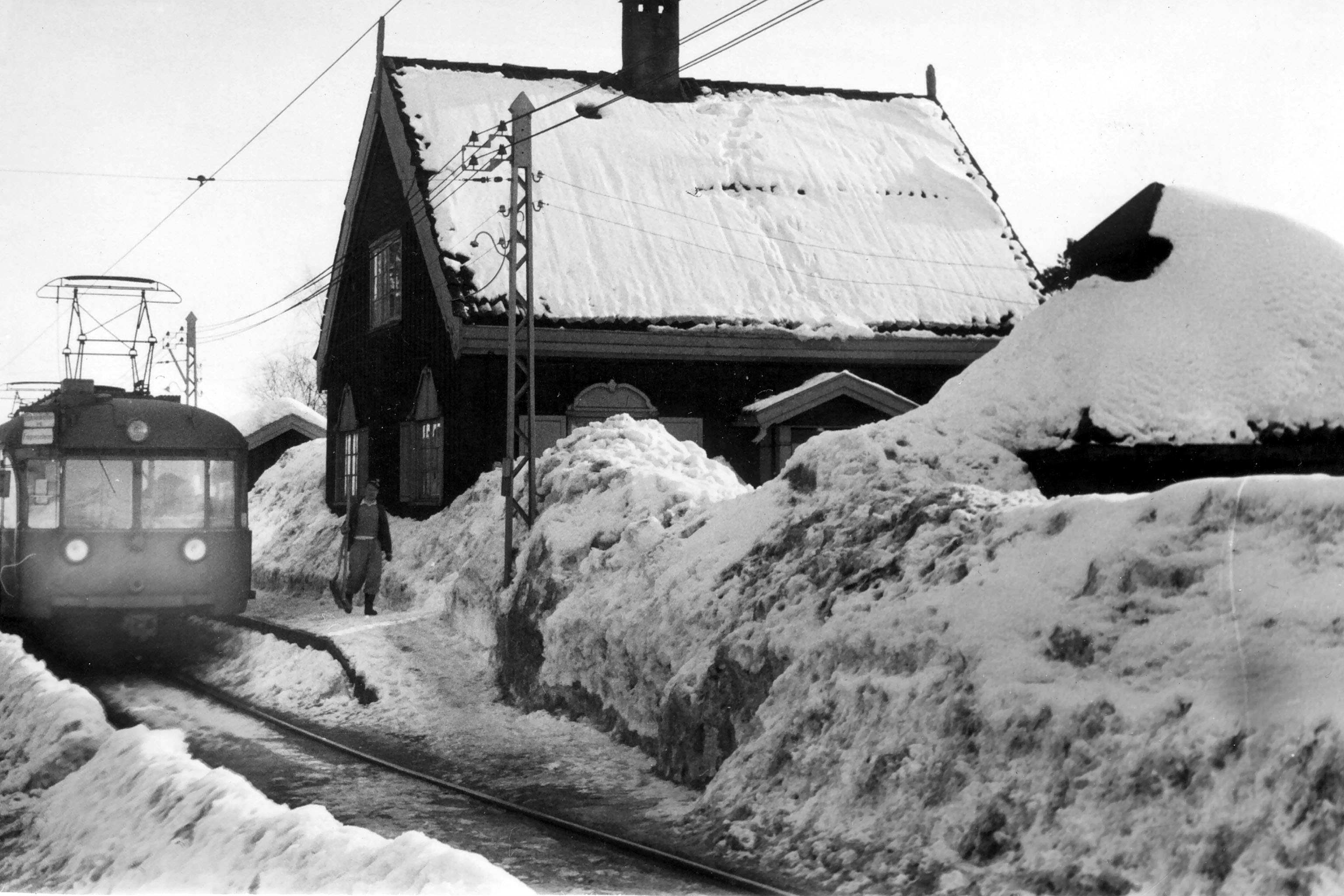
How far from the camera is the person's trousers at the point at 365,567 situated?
1845 cm

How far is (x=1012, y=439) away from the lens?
10172 mm

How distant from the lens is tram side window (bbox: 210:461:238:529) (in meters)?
16.3

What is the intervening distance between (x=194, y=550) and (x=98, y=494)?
1.17m

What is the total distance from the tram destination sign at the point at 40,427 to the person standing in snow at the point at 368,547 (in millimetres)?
4199

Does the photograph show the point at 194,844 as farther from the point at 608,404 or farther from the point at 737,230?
the point at 737,230

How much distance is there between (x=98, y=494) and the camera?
1566 cm

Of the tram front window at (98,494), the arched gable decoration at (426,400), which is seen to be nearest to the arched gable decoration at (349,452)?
the arched gable decoration at (426,400)

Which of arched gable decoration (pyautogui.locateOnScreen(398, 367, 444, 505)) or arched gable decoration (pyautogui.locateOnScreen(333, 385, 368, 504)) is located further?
arched gable decoration (pyautogui.locateOnScreen(333, 385, 368, 504))

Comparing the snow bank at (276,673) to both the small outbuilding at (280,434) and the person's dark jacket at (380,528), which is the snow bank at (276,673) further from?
the small outbuilding at (280,434)

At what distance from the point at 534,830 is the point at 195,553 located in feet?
29.6

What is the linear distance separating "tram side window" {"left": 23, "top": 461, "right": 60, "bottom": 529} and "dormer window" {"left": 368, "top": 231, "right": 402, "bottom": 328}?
892 cm

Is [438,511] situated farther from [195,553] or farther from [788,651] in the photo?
[788,651]

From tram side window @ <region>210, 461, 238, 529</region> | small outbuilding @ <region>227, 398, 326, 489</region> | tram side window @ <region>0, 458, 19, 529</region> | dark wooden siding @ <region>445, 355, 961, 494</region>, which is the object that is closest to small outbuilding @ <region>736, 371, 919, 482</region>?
dark wooden siding @ <region>445, 355, 961, 494</region>

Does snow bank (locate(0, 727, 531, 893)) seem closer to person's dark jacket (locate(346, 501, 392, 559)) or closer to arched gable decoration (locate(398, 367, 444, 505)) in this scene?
person's dark jacket (locate(346, 501, 392, 559))
